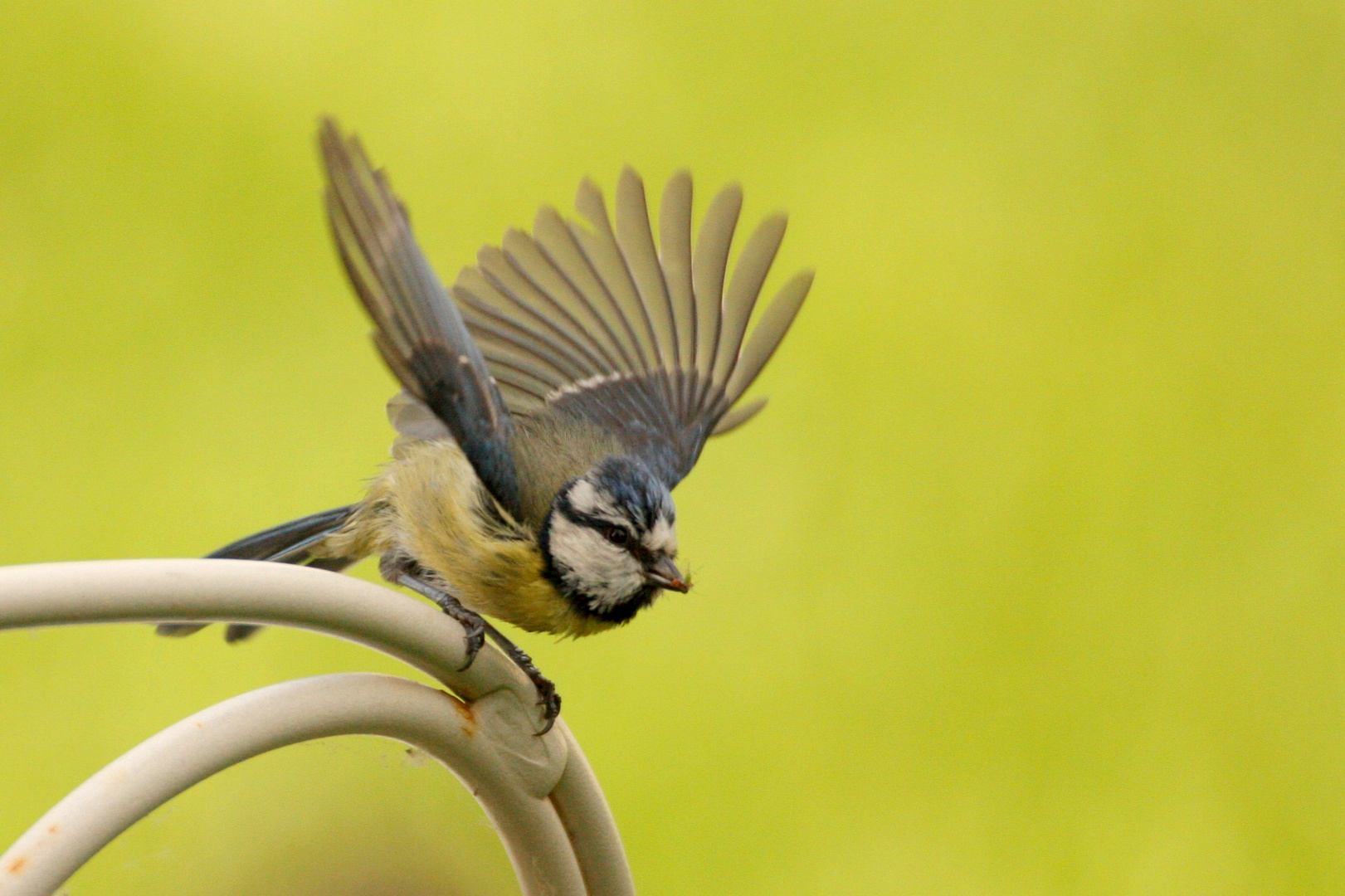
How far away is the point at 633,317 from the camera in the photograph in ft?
5.19

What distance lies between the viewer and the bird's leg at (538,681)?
2.95ft

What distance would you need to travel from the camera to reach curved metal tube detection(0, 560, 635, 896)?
0.61m

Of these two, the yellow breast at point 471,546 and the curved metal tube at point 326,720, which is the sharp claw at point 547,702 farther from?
the yellow breast at point 471,546

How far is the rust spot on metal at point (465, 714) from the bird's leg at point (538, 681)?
0.05 metres

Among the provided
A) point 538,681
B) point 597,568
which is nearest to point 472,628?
point 538,681

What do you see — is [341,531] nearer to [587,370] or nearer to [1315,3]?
[587,370]

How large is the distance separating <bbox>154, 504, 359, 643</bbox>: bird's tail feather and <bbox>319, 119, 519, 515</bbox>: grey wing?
0.23m

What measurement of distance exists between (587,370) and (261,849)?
86 cm

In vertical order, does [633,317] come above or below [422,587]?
above

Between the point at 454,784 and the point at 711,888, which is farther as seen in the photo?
the point at 711,888

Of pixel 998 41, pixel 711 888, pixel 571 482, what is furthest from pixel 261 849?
pixel 998 41

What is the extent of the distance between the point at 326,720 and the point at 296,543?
69 centimetres

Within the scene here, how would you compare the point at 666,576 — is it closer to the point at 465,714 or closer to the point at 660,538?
the point at 660,538

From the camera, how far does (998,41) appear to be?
260 centimetres
